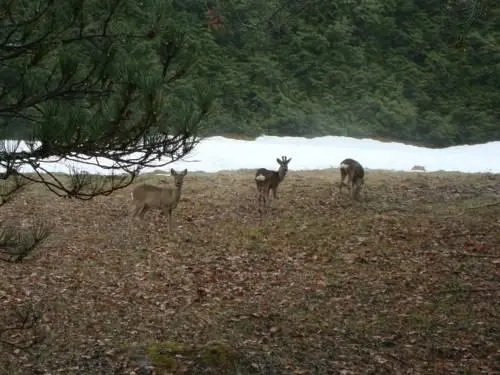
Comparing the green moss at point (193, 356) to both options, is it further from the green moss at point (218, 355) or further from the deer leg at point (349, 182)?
the deer leg at point (349, 182)

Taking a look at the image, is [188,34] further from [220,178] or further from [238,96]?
[238,96]

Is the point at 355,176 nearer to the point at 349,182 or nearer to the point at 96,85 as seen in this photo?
the point at 349,182

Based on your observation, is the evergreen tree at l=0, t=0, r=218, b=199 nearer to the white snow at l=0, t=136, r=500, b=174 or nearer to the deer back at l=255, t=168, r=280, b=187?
the deer back at l=255, t=168, r=280, b=187

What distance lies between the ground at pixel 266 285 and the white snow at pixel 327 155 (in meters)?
5.16

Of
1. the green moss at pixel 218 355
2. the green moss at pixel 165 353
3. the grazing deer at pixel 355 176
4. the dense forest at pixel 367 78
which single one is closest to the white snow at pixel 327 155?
the dense forest at pixel 367 78

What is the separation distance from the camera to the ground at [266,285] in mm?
6793

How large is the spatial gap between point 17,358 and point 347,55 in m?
23.5

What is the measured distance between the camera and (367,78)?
27.6 meters

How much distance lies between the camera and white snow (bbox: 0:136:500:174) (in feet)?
62.8

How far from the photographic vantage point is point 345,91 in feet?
89.9

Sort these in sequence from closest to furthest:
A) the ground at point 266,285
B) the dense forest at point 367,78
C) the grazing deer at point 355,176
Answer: the ground at point 266,285
the grazing deer at point 355,176
the dense forest at point 367,78

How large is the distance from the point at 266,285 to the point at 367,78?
19890 mm

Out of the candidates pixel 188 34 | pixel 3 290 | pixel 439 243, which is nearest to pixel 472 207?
pixel 439 243

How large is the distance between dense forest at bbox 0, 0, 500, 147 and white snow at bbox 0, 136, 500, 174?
8.27 feet
